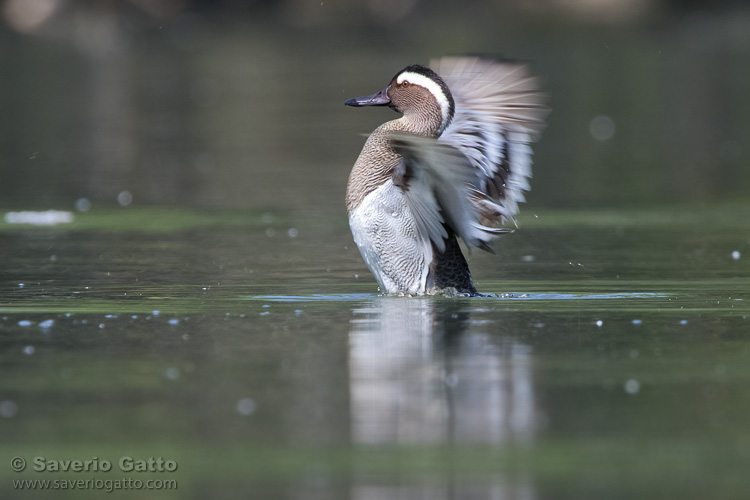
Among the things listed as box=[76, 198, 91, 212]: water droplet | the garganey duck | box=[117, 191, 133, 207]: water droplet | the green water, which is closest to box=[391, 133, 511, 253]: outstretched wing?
the garganey duck

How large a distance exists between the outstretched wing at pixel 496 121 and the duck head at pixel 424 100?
0.18 m

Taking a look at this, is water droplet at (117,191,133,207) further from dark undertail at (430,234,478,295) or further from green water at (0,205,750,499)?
dark undertail at (430,234,478,295)

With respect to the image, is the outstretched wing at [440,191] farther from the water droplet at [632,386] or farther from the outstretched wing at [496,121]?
the water droplet at [632,386]

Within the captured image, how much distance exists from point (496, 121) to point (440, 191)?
1.22 metres

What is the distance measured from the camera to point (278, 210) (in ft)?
41.0

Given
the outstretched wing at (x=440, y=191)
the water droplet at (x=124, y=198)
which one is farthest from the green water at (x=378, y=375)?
the water droplet at (x=124, y=198)

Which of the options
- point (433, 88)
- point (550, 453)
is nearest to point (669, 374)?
point (550, 453)

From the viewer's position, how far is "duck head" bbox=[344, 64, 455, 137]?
8398 millimetres

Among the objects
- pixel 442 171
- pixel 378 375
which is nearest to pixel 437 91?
pixel 442 171

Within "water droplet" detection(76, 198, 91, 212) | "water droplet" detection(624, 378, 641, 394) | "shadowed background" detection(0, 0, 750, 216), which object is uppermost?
"shadowed background" detection(0, 0, 750, 216)

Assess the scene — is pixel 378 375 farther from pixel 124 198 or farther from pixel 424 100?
pixel 124 198

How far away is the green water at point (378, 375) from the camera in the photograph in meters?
4.44

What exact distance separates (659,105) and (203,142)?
28.3 feet

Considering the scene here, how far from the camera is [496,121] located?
340 inches
